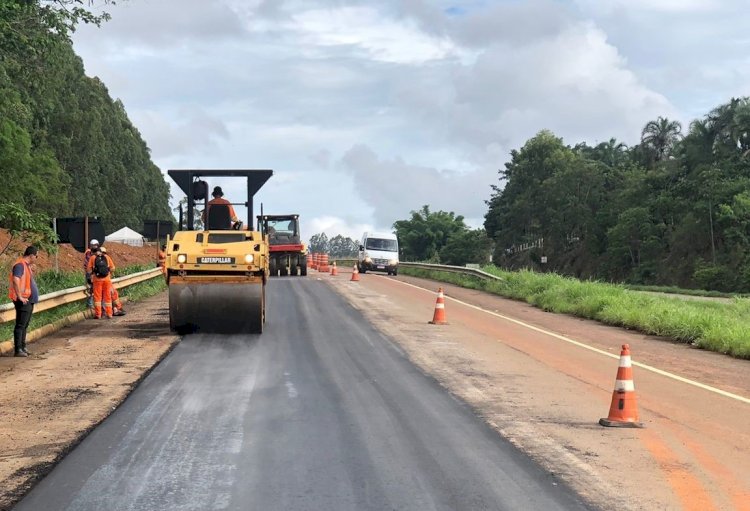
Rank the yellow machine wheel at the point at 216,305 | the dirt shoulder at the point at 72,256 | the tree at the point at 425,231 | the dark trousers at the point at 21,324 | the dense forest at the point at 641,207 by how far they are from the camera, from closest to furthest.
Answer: the dark trousers at the point at 21,324 < the yellow machine wheel at the point at 216,305 < the dirt shoulder at the point at 72,256 < the dense forest at the point at 641,207 < the tree at the point at 425,231

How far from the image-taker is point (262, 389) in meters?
9.60

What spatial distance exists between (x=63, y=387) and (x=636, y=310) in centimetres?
1424

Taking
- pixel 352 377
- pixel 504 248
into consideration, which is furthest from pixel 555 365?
pixel 504 248

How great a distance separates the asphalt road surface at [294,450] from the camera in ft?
18.3

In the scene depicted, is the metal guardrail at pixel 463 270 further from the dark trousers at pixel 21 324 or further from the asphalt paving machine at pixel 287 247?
the dark trousers at pixel 21 324

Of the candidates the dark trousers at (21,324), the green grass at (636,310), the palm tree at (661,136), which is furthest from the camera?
the palm tree at (661,136)

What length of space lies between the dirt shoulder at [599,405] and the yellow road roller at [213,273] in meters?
2.75

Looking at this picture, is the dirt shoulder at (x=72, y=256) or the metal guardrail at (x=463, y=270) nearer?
the metal guardrail at (x=463, y=270)

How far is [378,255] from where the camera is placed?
4409 centimetres

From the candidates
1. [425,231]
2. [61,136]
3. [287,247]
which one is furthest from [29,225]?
[425,231]

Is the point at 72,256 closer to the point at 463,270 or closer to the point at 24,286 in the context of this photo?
the point at 463,270

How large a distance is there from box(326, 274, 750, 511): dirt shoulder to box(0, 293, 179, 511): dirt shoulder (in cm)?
391

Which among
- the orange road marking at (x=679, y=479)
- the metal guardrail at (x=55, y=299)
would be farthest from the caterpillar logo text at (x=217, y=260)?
the orange road marking at (x=679, y=479)

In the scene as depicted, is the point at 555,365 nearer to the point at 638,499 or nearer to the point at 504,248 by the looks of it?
the point at 638,499
